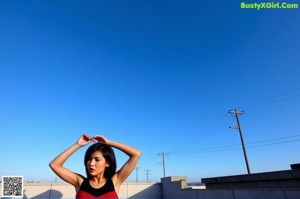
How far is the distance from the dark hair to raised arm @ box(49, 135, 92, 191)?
0.08 meters

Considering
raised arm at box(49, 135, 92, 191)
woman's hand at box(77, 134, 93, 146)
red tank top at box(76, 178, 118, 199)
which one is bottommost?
red tank top at box(76, 178, 118, 199)

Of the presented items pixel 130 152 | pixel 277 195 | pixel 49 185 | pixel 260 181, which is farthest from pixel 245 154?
pixel 130 152

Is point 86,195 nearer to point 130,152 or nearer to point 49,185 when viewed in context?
point 130,152

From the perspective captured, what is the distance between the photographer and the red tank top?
1729mm

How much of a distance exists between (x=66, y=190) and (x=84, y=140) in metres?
16.6

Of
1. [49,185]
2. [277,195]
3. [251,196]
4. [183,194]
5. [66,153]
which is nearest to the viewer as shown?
[66,153]

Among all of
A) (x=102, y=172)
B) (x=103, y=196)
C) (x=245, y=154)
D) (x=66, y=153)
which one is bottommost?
(x=103, y=196)

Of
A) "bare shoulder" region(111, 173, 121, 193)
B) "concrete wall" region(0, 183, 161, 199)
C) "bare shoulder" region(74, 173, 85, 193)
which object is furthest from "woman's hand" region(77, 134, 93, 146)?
"concrete wall" region(0, 183, 161, 199)

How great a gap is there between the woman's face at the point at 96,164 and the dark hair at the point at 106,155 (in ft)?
0.09

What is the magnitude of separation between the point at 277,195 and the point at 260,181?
1298 millimetres

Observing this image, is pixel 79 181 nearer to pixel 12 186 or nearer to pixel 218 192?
pixel 12 186

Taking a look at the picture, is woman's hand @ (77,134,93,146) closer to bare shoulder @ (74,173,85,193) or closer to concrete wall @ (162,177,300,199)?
bare shoulder @ (74,173,85,193)

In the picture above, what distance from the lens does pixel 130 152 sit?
2.00m

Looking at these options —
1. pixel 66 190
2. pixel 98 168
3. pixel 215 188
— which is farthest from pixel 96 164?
pixel 66 190
